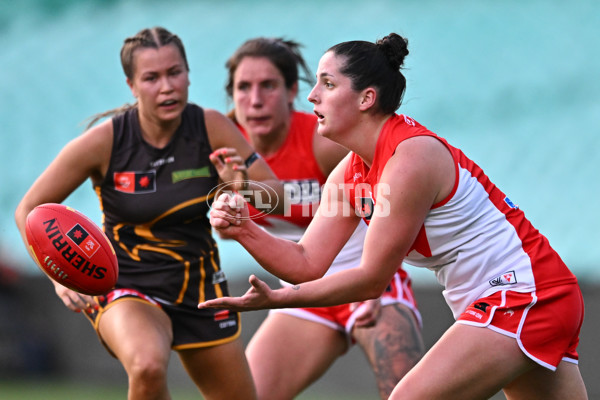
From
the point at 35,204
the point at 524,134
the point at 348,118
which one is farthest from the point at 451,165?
the point at 524,134

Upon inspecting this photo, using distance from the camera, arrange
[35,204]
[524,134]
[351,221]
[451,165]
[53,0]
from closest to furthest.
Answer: [451,165], [351,221], [35,204], [524,134], [53,0]

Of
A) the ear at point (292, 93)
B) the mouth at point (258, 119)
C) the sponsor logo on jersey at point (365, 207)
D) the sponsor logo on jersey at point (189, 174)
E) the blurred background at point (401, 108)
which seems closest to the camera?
the sponsor logo on jersey at point (365, 207)

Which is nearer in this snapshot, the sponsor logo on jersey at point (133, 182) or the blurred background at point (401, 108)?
the sponsor logo on jersey at point (133, 182)

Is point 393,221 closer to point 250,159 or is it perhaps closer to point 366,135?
point 366,135

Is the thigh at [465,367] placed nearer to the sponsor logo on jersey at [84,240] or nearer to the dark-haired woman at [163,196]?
the dark-haired woman at [163,196]

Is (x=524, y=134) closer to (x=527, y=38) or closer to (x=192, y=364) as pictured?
(x=527, y=38)

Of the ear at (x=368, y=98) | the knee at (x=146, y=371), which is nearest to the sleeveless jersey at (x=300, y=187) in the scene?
the knee at (x=146, y=371)

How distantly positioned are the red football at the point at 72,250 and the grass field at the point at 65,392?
11.7ft

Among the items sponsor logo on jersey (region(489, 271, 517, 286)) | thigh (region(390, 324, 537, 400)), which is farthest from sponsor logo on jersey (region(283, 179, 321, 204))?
thigh (region(390, 324, 537, 400))

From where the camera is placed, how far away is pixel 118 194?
4.15m

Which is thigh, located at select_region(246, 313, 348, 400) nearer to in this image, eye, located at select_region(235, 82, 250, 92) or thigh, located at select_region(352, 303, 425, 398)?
thigh, located at select_region(352, 303, 425, 398)

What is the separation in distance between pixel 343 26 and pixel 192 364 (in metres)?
5.93

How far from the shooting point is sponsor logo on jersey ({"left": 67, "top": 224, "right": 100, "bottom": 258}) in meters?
3.68

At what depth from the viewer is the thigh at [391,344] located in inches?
165
